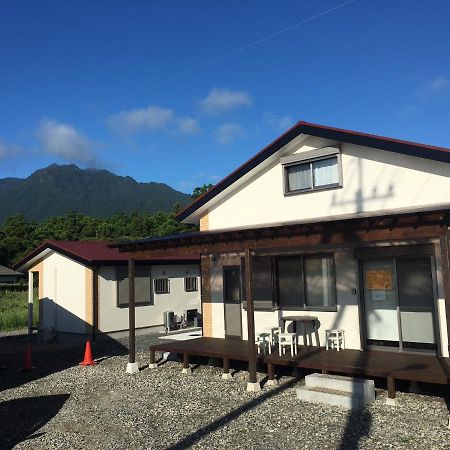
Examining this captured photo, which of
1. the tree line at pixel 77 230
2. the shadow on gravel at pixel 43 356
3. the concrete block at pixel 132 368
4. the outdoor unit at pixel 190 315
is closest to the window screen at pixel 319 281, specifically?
the concrete block at pixel 132 368

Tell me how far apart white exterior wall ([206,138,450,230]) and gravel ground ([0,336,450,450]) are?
376cm

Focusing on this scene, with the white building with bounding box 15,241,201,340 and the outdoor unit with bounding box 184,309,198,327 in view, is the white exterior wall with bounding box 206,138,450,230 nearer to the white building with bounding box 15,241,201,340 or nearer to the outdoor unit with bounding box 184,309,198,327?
the white building with bounding box 15,241,201,340

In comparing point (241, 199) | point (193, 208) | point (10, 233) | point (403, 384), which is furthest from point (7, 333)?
point (10, 233)

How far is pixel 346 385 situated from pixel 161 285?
39.3ft

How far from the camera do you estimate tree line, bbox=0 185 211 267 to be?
43.8m

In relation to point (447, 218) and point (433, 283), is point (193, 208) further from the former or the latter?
point (447, 218)

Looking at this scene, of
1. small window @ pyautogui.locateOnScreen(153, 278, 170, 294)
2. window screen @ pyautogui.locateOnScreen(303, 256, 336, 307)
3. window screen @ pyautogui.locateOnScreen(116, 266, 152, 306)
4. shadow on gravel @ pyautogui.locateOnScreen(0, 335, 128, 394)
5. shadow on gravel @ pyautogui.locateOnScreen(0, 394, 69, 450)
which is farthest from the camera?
small window @ pyautogui.locateOnScreen(153, 278, 170, 294)

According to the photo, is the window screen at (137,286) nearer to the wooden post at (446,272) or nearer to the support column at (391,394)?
the support column at (391,394)

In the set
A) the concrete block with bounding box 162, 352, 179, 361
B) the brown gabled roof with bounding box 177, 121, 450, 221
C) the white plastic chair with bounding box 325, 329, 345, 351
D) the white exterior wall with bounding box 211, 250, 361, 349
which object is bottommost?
the concrete block with bounding box 162, 352, 179, 361

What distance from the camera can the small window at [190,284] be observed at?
19.8 m

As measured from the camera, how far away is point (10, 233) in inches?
1805

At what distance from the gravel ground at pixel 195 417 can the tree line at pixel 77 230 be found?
35233 mm

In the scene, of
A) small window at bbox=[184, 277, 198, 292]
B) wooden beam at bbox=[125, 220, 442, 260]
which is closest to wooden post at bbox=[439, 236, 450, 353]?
wooden beam at bbox=[125, 220, 442, 260]

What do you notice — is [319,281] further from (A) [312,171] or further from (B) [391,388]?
(B) [391,388]
